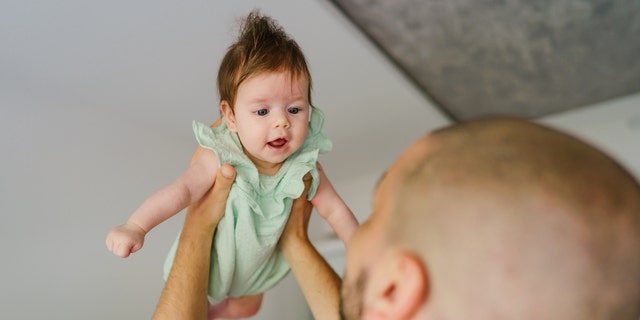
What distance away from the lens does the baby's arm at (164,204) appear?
757 millimetres

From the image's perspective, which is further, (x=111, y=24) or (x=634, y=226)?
(x=111, y=24)

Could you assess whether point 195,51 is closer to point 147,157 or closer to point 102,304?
point 147,157

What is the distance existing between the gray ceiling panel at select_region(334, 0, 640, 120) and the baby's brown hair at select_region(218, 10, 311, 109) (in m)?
0.58

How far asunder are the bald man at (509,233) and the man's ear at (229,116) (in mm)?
420

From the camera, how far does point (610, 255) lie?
0.50 meters

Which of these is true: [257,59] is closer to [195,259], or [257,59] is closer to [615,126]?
[195,259]

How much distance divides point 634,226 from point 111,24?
47.4 inches

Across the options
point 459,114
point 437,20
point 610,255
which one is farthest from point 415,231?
point 459,114

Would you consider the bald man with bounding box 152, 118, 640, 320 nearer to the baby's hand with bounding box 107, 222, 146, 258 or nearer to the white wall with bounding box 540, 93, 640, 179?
the baby's hand with bounding box 107, 222, 146, 258

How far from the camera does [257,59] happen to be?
34.7 inches

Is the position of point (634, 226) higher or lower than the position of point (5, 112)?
lower

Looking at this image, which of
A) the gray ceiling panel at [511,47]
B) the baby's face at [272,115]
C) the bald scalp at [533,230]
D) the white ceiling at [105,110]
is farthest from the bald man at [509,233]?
the gray ceiling panel at [511,47]

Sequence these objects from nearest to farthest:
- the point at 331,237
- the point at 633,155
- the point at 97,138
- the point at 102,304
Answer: the point at 102,304
the point at 97,138
the point at 633,155
the point at 331,237

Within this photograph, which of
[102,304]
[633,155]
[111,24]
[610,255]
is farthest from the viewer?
[633,155]
